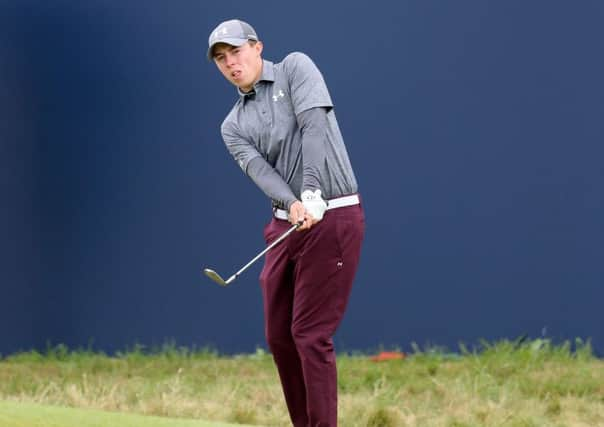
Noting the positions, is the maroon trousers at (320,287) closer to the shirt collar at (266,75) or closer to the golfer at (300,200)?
the golfer at (300,200)

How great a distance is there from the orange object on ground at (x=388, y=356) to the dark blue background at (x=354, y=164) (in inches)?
1.7

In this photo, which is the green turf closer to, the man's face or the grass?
the man's face

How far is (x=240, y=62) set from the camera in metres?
3.83

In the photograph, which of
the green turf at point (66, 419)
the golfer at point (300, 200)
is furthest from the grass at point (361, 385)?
the green turf at point (66, 419)

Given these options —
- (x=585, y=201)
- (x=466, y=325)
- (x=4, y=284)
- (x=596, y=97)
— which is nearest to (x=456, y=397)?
(x=466, y=325)

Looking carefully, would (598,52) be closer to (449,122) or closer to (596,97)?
(596,97)

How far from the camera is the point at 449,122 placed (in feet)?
18.3

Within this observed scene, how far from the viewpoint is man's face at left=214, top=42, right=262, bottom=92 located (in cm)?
383

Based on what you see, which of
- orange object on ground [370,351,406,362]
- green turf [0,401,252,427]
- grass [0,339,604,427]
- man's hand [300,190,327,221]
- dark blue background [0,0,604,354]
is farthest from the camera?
orange object on ground [370,351,406,362]

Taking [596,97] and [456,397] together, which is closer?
[456,397]

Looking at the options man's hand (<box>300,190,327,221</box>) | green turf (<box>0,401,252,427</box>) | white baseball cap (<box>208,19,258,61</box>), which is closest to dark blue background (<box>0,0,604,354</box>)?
white baseball cap (<box>208,19,258,61</box>)

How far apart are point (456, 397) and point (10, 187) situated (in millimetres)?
2504

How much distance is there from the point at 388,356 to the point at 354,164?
91 centimetres

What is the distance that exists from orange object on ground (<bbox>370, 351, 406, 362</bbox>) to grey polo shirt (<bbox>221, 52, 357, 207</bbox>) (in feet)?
6.23
